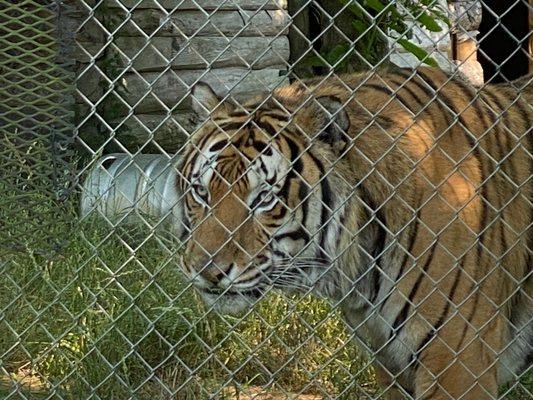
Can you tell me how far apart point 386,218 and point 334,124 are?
0.37 meters

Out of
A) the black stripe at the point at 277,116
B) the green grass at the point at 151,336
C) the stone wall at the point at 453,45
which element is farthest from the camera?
the stone wall at the point at 453,45

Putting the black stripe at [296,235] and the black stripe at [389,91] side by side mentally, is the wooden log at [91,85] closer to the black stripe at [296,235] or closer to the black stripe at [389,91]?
the black stripe at [389,91]

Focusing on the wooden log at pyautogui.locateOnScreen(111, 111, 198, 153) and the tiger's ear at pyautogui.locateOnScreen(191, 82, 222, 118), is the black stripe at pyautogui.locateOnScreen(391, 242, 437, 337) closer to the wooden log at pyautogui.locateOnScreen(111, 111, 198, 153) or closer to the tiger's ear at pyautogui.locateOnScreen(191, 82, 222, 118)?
the tiger's ear at pyautogui.locateOnScreen(191, 82, 222, 118)

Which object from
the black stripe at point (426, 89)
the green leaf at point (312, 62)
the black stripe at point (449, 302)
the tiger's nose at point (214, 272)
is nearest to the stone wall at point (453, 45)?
the green leaf at point (312, 62)

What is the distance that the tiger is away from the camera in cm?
333

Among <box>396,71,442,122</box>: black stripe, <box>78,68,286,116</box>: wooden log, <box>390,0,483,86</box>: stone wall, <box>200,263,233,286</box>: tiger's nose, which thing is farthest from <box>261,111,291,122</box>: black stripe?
<box>390,0,483,86</box>: stone wall

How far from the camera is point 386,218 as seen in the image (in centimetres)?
342

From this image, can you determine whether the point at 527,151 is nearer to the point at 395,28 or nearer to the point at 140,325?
the point at 140,325

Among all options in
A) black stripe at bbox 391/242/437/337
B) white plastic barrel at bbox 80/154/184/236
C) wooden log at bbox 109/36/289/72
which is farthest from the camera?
wooden log at bbox 109/36/289/72

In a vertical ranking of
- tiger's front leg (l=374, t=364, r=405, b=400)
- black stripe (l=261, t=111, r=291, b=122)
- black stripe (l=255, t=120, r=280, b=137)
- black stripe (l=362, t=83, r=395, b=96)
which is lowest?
tiger's front leg (l=374, t=364, r=405, b=400)

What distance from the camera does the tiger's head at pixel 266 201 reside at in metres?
3.32

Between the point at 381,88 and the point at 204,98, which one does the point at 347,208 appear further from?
the point at 204,98

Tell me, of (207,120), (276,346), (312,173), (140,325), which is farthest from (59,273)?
(312,173)

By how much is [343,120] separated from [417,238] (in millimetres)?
457
